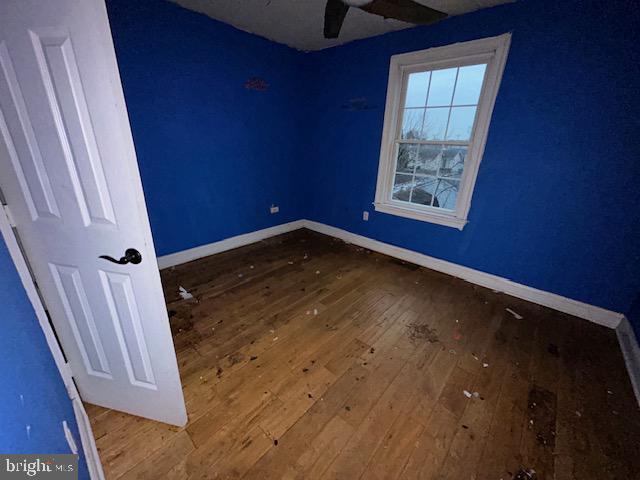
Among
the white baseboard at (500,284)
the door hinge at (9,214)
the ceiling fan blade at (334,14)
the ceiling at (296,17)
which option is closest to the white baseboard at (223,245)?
the white baseboard at (500,284)

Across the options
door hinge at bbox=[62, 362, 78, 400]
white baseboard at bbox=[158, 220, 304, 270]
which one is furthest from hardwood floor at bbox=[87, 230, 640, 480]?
white baseboard at bbox=[158, 220, 304, 270]

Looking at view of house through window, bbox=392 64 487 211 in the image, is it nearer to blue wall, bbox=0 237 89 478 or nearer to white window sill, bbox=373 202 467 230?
white window sill, bbox=373 202 467 230

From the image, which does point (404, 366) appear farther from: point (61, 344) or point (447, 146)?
point (447, 146)

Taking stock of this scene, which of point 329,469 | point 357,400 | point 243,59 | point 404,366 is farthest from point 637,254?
point 243,59

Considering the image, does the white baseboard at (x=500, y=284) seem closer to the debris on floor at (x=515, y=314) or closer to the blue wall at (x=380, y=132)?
the blue wall at (x=380, y=132)

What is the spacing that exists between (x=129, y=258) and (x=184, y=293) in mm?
1561

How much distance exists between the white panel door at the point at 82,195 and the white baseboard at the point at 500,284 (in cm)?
277

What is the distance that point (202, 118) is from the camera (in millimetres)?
2832

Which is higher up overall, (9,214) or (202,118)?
(202,118)

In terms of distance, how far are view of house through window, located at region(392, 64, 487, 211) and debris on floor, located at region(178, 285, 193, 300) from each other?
2.69 m

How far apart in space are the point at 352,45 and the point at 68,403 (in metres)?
4.00

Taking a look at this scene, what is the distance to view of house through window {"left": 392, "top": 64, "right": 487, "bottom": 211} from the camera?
2.58 metres

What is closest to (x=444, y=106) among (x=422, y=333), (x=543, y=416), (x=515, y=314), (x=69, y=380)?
(x=515, y=314)

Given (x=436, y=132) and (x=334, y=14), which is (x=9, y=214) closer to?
(x=334, y=14)
